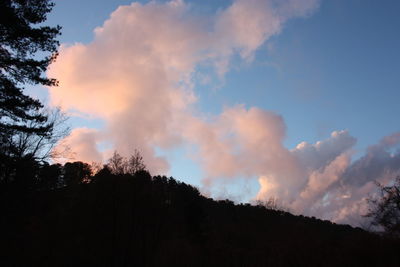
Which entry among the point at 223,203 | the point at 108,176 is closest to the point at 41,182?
the point at 108,176

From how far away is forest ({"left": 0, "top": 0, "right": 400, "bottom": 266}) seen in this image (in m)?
15.0

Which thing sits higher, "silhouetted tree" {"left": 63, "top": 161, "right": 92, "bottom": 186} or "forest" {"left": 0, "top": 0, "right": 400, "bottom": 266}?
"silhouetted tree" {"left": 63, "top": 161, "right": 92, "bottom": 186}

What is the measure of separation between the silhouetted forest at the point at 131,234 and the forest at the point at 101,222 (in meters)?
0.07

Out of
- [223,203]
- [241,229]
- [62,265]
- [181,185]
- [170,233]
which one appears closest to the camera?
[62,265]

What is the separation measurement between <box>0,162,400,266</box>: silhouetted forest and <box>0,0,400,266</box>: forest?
7 centimetres

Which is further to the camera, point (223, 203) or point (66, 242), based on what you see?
point (223, 203)

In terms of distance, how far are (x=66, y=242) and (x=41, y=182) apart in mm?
14006

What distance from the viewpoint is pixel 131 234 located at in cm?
4222

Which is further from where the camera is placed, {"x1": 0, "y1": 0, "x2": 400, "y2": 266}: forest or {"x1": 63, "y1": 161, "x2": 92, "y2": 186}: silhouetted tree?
{"x1": 63, "y1": 161, "x2": 92, "y2": 186}: silhouetted tree

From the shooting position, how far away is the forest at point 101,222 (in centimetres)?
1504

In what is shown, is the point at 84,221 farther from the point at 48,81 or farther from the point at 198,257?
the point at 48,81

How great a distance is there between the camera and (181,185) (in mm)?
68688

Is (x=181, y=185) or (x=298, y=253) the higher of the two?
(x=181, y=185)

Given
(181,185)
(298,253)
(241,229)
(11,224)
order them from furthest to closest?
(181,185) < (241,229) < (11,224) < (298,253)
